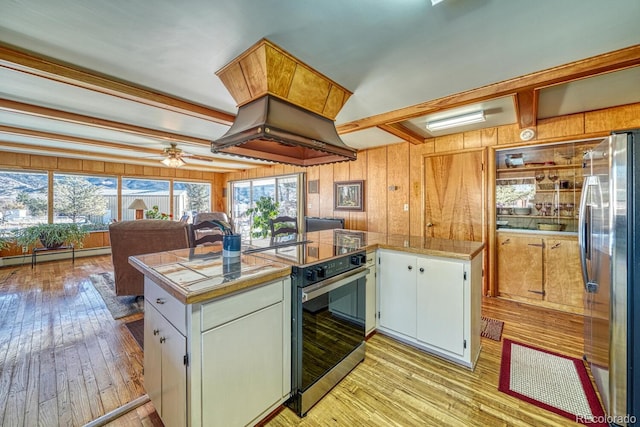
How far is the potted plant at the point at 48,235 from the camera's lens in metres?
4.96

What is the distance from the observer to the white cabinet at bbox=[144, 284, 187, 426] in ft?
3.97

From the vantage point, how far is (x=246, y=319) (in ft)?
4.40

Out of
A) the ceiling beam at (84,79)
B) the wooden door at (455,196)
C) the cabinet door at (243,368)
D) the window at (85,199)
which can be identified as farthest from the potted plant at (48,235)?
the wooden door at (455,196)

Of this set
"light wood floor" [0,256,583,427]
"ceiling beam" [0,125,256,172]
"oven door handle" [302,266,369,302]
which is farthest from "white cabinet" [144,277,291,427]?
"ceiling beam" [0,125,256,172]

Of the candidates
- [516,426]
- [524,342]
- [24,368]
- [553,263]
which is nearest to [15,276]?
[24,368]

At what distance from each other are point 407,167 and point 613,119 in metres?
2.34

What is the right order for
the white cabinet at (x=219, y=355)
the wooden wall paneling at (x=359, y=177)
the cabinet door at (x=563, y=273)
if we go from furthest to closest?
1. the wooden wall paneling at (x=359, y=177)
2. the cabinet door at (x=563, y=273)
3. the white cabinet at (x=219, y=355)

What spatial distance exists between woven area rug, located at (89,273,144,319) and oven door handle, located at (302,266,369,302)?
2.74 meters

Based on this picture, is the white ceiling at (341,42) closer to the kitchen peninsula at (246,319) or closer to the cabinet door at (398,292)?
the kitchen peninsula at (246,319)

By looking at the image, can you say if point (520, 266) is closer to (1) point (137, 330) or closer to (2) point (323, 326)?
(2) point (323, 326)

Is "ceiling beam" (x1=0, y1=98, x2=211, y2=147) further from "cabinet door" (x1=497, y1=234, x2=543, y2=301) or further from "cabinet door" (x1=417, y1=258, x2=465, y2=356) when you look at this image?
"cabinet door" (x1=497, y1=234, x2=543, y2=301)

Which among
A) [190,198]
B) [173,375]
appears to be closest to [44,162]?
[190,198]

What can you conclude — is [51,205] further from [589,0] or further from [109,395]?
[589,0]

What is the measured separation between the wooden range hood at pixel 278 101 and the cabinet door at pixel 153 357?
4.13 ft
